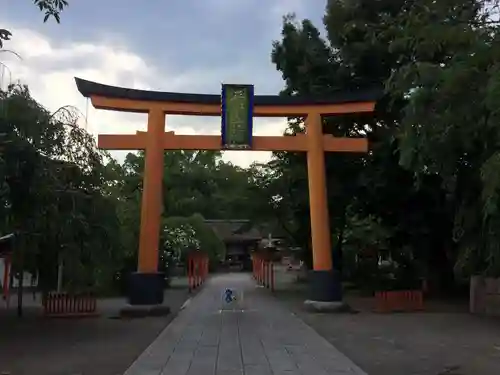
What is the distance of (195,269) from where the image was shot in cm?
3256

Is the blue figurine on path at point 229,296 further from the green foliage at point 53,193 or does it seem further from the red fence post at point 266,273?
the red fence post at point 266,273

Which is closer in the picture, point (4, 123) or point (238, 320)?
point (4, 123)

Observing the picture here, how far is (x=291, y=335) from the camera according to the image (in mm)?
13828

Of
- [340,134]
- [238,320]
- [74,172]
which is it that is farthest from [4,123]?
[340,134]

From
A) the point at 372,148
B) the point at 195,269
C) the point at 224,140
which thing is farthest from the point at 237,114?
the point at 195,269

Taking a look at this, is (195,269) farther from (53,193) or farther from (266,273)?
(53,193)

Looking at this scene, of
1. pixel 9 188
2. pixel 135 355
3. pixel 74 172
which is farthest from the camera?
pixel 74 172

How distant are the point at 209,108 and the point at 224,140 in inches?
43.7

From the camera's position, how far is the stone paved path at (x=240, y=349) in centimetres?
966

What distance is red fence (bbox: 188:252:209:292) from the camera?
3175 centimetres

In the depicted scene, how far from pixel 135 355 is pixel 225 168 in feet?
155

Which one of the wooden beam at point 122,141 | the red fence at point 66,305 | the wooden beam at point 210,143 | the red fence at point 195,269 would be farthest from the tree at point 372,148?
the red fence at point 66,305

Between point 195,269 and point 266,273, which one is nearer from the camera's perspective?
point 195,269

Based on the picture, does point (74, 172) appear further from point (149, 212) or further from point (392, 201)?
point (392, 201)
